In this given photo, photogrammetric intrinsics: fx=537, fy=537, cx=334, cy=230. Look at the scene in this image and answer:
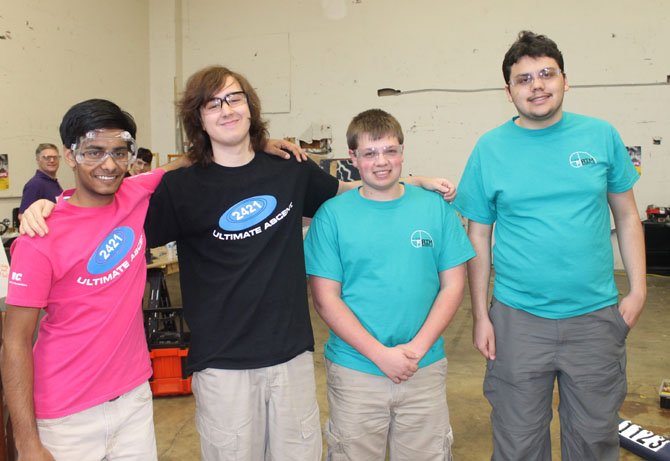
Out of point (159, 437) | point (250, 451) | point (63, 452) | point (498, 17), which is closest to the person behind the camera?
point (63, 452)

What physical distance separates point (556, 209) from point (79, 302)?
146 cm

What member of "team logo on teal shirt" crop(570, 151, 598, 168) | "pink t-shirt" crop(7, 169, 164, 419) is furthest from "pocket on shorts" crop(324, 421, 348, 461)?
"team logo on teal shirt" crop(570, 151, 598, 168)

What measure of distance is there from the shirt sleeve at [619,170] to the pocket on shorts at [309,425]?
126 cm

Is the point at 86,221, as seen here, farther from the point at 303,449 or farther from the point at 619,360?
the point at 619,360

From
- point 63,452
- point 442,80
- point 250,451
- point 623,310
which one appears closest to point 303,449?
point 250,451

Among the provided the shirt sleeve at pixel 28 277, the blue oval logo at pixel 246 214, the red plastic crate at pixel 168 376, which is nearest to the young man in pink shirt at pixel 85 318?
the shirt sleeve at pixel 28 277

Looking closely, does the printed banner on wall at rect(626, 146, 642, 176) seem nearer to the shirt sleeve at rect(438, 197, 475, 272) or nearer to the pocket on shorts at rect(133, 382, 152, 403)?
the shirt sleeve at rect(438, 197, 475, 272)

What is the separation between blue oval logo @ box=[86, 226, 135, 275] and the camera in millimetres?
1431

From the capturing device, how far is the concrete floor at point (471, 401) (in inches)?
108

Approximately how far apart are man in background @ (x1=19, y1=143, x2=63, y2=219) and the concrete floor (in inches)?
110

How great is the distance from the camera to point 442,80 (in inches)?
285

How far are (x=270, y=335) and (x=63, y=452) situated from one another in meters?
0.61

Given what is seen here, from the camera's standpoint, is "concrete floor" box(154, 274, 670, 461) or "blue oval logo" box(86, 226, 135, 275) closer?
"blue oval logo" box(86, 226, 135, 275)

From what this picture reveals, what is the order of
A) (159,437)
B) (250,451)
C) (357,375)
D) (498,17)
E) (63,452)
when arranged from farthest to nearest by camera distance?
(498,17), (159,437), (357,375), (250,451), (63,452)
